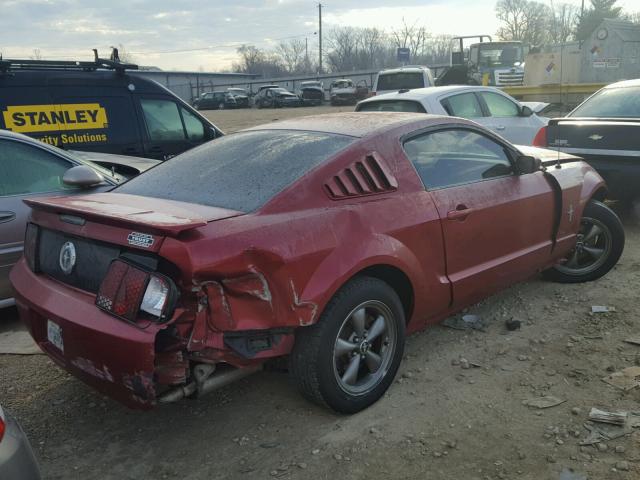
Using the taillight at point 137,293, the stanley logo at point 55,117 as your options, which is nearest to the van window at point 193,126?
the stanley logo at point 55,117

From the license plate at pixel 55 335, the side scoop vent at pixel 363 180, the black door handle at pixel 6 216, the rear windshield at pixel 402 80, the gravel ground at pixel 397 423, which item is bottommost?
the gravel ground at pixel 397 423

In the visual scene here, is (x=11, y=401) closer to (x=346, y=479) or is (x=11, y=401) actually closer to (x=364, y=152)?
(x=346, y=479)

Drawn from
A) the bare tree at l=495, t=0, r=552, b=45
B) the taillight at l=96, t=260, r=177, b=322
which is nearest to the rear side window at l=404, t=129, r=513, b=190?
the taillight at l=96, t=260, r=177, b=322

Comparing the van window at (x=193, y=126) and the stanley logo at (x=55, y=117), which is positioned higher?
the stanley logo at (x=55, y=117)

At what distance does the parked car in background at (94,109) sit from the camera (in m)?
6.47

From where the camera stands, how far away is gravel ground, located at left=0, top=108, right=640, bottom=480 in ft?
8.82

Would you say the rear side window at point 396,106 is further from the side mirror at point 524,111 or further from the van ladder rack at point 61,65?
the van ladder rack at point 61,65

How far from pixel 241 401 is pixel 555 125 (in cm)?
529

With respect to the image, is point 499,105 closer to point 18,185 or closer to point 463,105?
point 463,105

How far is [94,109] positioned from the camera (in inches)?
272

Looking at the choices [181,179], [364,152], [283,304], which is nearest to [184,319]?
[283,304]

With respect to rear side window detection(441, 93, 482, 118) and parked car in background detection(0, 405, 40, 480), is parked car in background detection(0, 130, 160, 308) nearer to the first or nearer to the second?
parked car in background detection(0, 405, 40, 480)

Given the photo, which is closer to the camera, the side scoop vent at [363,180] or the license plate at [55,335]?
the license plate at [55,335]

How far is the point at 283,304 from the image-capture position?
266 cm
